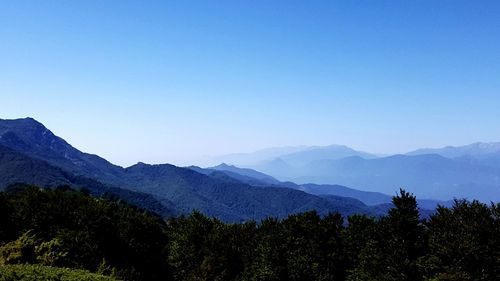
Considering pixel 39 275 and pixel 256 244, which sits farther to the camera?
pixel 256 244

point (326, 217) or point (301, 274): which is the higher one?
point (326, 217)

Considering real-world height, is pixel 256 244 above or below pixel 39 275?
below

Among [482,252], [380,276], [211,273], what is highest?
[482,252]

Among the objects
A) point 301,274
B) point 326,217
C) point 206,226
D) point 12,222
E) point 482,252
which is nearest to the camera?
point 482,252

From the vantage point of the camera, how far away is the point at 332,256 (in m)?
47.0

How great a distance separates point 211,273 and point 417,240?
902 inches

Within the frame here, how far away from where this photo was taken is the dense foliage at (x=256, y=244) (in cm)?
3619

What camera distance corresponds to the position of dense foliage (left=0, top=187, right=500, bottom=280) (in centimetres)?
3619

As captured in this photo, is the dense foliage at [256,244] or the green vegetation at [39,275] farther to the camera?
the dense foliage at [256,244]

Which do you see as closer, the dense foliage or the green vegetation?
the green vegetation

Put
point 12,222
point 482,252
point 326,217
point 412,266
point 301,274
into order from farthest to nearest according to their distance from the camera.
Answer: point 326,217 → point 301,274 → point 12,222 → point 412,266 → point 482,252

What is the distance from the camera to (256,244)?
51219 mm

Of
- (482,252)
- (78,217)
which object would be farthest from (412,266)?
(78,217)

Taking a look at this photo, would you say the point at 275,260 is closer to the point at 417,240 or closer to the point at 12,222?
the point at 417,240
